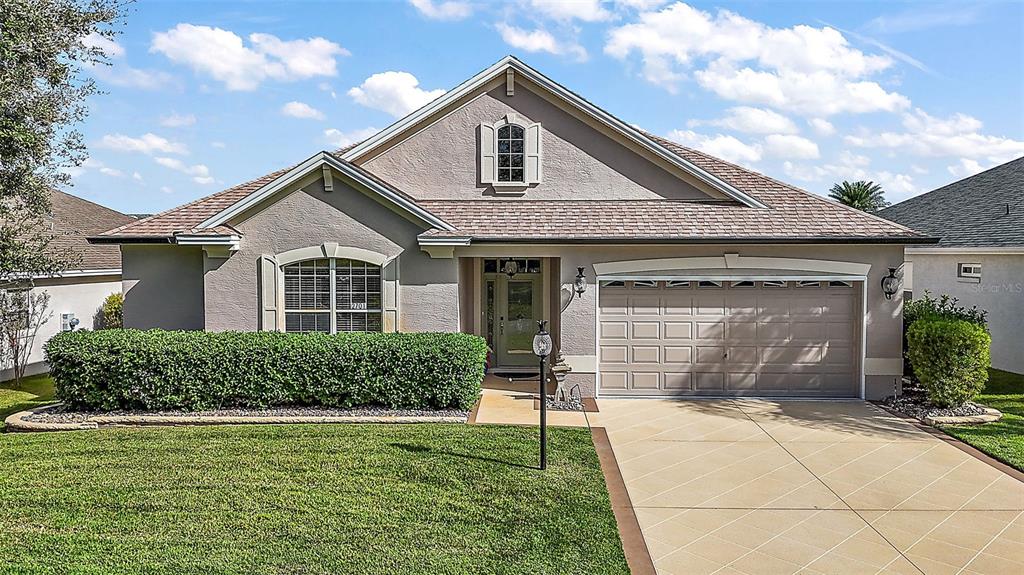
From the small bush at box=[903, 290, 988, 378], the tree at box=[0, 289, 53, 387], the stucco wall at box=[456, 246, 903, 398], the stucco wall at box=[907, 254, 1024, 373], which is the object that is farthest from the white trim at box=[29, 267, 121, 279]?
the stucco wall at box=[907, 254, 1024, 373]

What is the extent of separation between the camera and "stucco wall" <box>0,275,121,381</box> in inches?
664

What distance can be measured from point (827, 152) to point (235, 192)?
31.1 meters

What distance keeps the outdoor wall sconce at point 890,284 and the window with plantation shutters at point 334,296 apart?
9.68 m

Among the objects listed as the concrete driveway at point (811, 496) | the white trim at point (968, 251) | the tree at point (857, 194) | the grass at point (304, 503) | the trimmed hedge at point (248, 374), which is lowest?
the concrete driveway at point (811, 496)

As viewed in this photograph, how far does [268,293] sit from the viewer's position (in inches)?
504

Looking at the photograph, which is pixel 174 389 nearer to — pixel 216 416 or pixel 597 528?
pixel 216 416

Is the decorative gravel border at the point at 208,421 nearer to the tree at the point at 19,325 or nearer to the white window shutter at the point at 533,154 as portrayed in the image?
the white window shutter at the point at 533,154

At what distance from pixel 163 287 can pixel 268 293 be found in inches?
99.3

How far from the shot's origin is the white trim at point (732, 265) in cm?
1284

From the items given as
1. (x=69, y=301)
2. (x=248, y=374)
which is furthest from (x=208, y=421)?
(x=69, y=301)

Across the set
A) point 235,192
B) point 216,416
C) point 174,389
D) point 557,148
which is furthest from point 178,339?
point 557,148

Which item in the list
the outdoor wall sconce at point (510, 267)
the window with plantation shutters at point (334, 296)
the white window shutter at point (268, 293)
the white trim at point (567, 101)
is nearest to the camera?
the white window shutter at point (268, 293)

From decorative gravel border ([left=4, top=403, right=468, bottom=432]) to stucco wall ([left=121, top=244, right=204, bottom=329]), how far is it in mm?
2988

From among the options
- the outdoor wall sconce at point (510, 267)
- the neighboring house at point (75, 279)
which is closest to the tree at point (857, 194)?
the outdoor wall sconce at point (510, 267)
